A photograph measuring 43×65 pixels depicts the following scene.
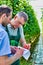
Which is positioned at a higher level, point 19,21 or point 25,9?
point 25,9

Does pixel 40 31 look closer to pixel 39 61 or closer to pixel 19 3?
pixel 19 3

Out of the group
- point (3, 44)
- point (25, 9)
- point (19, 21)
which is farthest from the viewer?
point (25, 9)

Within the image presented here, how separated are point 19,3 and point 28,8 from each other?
225cm

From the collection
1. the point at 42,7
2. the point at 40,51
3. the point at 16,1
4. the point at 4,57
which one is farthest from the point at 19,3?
the point at 42,7

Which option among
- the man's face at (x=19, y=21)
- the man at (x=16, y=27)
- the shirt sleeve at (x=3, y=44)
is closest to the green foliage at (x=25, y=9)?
the man at (x=16, y=27)

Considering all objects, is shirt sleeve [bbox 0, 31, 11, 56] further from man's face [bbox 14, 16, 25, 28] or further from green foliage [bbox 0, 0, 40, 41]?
green foliage [bbox 0, 0, 40, 41]

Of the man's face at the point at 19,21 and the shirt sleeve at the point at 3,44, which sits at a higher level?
the man's face at the point at 19,21

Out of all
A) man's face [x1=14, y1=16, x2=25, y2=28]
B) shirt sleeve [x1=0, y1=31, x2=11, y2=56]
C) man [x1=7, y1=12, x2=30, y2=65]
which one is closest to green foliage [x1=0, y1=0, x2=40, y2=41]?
man [x1=7, y1=12, x2=30, y2=65]

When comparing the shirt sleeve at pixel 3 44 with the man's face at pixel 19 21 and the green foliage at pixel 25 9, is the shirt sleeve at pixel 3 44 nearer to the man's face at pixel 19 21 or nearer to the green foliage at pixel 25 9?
the man's face at pixel 19 21

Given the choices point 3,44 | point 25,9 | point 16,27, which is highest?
point 25,9

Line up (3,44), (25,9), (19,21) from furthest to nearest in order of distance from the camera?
(25,9)
(19,21)
(3,44)

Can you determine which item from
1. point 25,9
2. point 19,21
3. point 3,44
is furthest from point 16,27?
point 25,9

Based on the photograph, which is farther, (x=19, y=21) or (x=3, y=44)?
(x=19, y=21)

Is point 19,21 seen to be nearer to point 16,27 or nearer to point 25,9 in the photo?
point 16,27
